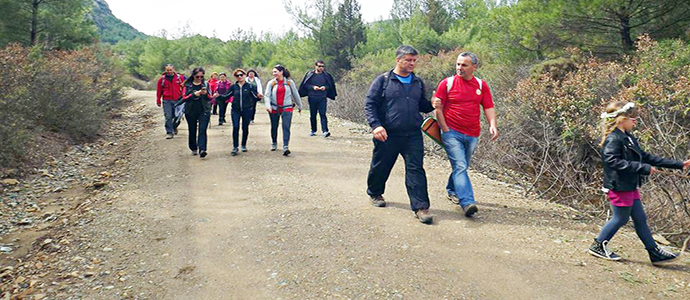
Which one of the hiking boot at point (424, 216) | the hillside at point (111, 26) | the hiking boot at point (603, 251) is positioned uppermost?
the hillside at point (111, 26)

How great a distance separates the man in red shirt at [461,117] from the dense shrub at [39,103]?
7.54 meters

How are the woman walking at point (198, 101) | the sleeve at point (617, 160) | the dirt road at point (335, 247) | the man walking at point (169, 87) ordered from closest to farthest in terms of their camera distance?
the dirt road at point (335, 247), the sleeve at point (617, 160), the woman walking at point (198, 101), the man walking at point (169, 87)

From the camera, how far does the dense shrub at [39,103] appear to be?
30.2 feet

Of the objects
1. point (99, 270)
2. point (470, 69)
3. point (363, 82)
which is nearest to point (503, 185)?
point (470, 69)

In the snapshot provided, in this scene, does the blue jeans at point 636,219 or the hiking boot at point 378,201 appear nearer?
the blue jeans at point 636,219

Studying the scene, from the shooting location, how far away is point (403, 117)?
5.68 meters

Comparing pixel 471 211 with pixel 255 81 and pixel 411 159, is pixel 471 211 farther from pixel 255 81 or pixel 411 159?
pixel 255 81

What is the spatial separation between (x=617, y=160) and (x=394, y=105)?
2.24 m

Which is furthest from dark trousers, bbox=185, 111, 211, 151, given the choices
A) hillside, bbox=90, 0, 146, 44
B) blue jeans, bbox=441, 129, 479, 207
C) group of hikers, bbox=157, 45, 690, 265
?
hillside, bbox=90, 0, 146, 44

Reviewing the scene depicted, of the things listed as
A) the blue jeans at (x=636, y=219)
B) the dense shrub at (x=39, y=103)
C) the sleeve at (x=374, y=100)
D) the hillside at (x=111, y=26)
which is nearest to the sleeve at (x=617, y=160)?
the blue jeans at (x=636, y=219)

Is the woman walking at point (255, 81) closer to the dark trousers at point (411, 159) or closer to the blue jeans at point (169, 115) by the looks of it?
the blue jeans at point (169, 115)

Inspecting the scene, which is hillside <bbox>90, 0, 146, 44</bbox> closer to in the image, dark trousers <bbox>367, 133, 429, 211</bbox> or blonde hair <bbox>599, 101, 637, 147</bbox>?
dark trousers <bbox>367, 133, 429, 211</bbox>

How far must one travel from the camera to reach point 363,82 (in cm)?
2670

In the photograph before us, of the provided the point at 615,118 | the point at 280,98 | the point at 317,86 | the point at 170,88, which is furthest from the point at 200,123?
the point at 615,118
